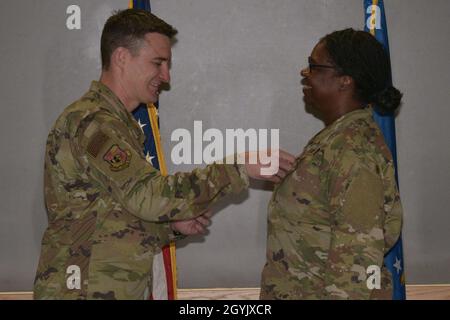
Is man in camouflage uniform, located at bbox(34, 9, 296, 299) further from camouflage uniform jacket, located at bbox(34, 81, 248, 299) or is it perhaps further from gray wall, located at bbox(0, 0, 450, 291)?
gray wall, located at bbox(0, 0, 450, 291)

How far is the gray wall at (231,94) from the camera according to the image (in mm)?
4227

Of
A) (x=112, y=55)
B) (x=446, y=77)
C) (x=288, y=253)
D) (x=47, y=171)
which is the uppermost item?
(x=446, y=77)

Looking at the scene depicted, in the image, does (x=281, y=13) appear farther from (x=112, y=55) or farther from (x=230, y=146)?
(x=112, y=55)

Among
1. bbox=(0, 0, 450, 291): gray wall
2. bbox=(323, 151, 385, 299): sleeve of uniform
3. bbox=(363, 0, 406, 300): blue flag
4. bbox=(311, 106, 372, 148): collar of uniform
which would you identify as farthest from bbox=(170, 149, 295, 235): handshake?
bbox=(0, 0, 450, 291): gray wall

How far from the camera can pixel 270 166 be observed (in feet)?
6.50

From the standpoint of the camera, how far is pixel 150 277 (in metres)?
2.02

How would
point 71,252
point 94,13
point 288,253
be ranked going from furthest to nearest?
point 94,13
point 288,253
point 71,252

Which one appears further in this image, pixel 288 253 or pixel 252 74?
pixel 252 74

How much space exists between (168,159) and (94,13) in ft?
3.80

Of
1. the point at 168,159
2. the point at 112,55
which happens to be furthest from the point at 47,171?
the point at 168,159

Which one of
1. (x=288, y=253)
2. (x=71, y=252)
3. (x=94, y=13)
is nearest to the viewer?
(x=71, y=252)

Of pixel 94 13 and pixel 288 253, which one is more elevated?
pixel 94 13

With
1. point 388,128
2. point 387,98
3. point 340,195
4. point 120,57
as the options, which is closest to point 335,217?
point 340,195
